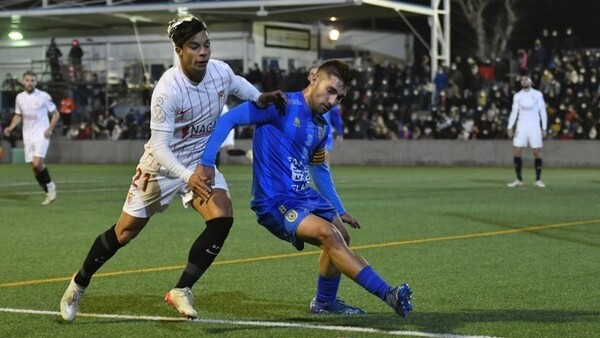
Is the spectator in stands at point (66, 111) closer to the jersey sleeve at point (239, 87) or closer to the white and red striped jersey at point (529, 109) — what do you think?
the white and red striped jersey at point (529, 109)

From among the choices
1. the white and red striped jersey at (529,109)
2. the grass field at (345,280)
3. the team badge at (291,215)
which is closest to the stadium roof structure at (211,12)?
the white and red striped jersey at (529,109)

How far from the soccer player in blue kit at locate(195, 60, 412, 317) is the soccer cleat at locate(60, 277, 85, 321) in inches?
54.5

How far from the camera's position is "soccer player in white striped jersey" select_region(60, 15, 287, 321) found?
7.41 meters

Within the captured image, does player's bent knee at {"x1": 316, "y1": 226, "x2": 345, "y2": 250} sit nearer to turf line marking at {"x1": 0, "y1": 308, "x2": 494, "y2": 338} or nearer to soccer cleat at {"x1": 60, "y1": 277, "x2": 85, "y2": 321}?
turf line marking at {"x1": 0, "y1": 308, "x2": 494, "y2": 338}

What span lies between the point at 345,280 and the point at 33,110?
37.1 ft

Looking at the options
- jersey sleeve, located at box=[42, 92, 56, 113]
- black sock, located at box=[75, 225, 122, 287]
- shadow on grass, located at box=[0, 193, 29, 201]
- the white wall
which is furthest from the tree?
black sock, located at box=[75, 225, 122, 287]

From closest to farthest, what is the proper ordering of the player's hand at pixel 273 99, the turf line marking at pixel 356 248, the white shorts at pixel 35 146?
the player's hand at pixel 273 99
the turf line marking at pixel 356 248
the white shorts at pixel 35 146

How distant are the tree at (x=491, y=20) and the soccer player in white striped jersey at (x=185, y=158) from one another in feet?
153

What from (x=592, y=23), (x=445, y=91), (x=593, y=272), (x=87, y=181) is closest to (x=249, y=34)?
(x=445, y=91)

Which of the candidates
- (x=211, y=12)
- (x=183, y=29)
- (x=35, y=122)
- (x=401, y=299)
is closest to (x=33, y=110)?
(x=35, y=122)

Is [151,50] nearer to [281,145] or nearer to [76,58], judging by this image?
[76,58]

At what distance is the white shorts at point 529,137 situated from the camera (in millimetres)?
24062

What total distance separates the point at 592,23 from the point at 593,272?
4438 cm

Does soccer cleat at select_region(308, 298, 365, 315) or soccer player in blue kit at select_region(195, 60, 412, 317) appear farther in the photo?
soccer cleat at select_region(308, 298, 365, 315)
